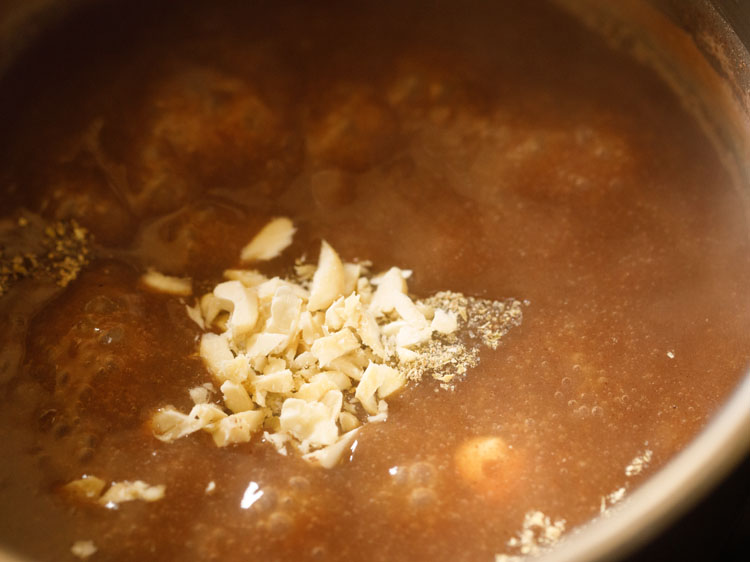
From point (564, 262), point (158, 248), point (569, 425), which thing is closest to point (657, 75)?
point (564, 262)

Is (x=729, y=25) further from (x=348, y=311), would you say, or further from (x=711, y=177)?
(x=348, y=311)

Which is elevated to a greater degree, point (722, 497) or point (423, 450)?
point (722, 497)

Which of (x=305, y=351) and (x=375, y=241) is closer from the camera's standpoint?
(x=305, y=351)

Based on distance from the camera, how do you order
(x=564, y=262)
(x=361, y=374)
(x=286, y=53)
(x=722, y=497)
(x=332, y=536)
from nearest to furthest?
1. (x=722, y=497)
2. (x=332, y=536)
3. (x=361, y=374)
4. (x=564, y=262)
5. (x=286, y=53)

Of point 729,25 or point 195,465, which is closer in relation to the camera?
point 195,465
